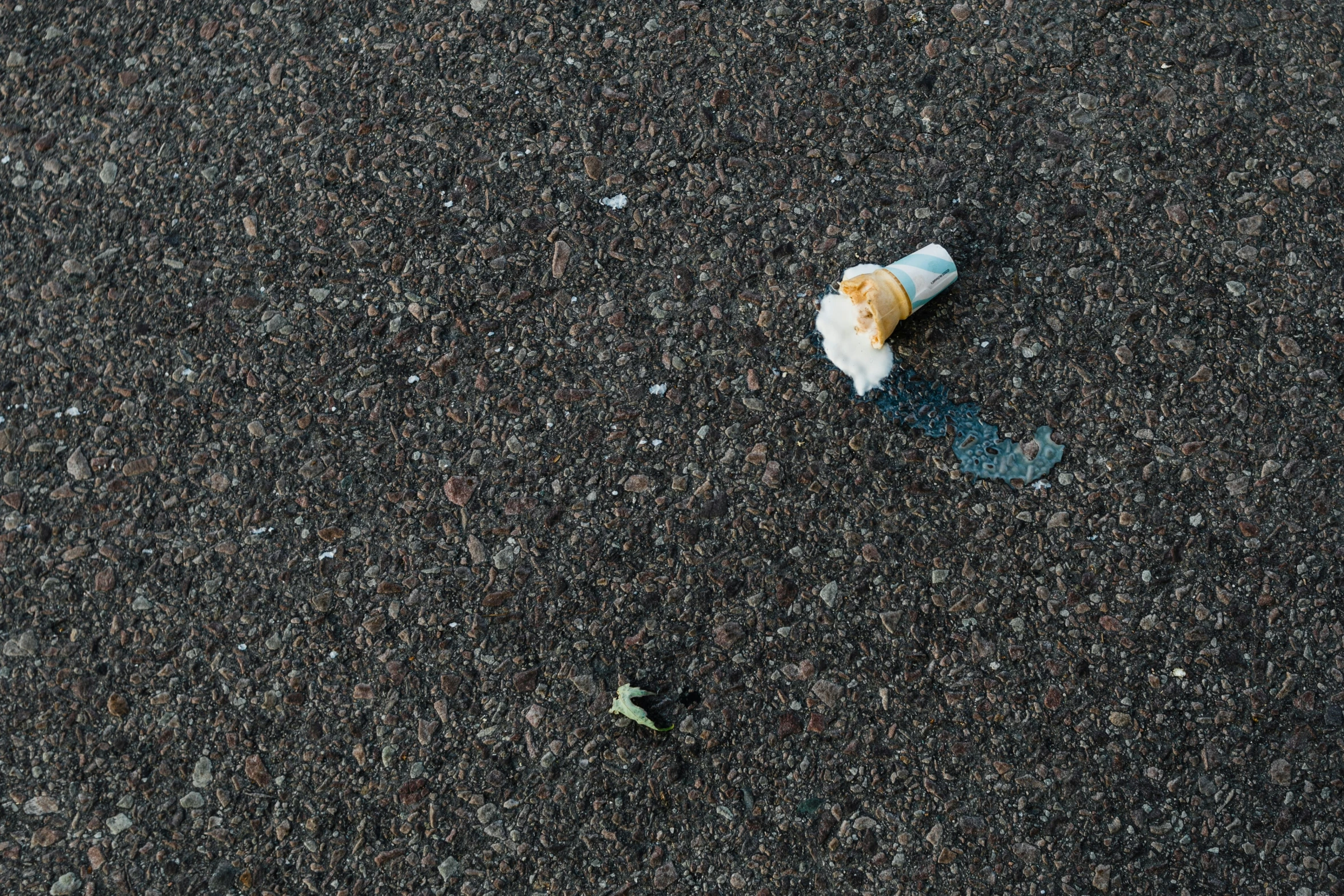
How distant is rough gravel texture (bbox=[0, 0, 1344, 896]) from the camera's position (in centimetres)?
202

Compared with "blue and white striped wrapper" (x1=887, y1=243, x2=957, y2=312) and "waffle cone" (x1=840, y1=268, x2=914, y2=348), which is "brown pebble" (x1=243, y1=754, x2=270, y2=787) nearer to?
"waffle cone" (x1=840, y1=268, x2=914, y2=348)

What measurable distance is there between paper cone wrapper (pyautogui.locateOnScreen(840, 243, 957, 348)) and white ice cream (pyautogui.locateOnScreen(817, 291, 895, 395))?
2 cm

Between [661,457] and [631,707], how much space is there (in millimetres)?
535

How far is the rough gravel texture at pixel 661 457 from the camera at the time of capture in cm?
202

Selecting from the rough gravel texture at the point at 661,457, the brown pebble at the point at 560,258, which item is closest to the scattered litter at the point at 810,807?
the rough gravel texture at the point at 661,457

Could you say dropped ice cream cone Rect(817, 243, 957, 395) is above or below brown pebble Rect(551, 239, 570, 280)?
below

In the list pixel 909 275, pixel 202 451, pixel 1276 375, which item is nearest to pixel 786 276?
pixel 909 275

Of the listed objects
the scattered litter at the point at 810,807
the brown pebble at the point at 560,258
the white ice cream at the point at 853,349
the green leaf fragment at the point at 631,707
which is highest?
the brown pebble at the point at 560,258

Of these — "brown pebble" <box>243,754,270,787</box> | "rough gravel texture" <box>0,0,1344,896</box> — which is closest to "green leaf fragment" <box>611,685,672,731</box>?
"rough gravel texture" <box>0,0,1344,896</box>

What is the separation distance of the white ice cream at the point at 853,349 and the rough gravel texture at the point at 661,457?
5cm

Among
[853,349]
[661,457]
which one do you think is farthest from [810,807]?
[853,349]

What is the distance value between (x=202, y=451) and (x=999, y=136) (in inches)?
78.2

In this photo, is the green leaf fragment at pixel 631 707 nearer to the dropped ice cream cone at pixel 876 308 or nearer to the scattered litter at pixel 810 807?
the scattered litter at pixel 810 807

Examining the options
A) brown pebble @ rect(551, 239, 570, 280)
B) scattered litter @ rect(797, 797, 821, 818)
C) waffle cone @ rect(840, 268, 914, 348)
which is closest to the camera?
scattered litter @ rect(797, 797, 821, 818)
